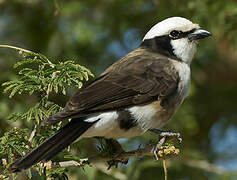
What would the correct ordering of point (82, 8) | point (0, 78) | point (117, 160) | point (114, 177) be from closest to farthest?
point (117, 160) → point (114, 177) → point (0, 78) → point (82, 8)

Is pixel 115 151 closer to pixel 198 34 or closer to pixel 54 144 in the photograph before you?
pixel 54 144

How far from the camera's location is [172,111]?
420cm

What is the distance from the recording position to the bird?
337 centimetres

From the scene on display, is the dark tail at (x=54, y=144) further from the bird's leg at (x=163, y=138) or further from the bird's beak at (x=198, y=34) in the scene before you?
the bird's beak at (x=198, y=34)

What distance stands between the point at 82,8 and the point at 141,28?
0.70 m

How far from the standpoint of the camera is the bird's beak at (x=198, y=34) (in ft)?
15.5

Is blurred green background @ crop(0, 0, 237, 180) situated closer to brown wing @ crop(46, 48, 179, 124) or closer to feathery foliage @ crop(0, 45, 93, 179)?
brown wing @ crop(46, 48, 179, 124)

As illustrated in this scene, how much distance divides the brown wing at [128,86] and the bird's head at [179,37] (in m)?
0.16

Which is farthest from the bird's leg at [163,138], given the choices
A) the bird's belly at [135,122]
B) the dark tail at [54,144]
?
the dark tail at [54,144]

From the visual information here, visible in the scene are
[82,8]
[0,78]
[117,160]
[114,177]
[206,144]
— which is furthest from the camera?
[206,144]

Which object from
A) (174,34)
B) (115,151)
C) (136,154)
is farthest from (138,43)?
(136,154)

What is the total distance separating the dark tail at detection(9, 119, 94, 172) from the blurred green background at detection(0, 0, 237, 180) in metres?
1.66

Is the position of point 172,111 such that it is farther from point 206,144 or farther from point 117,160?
point 206,144

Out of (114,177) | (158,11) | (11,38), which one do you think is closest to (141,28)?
(158,11)
